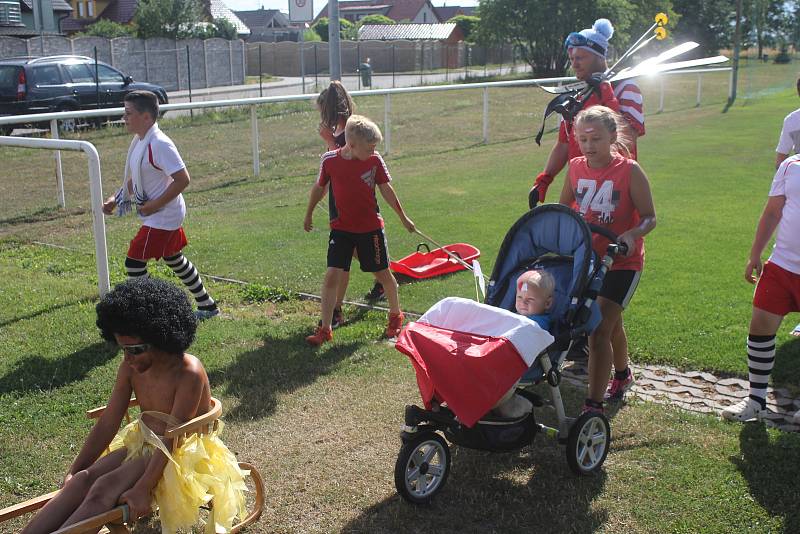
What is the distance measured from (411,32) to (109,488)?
9352 centimetres

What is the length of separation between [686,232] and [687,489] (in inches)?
259

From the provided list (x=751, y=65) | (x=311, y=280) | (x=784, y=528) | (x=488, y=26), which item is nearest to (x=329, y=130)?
(x=311, y=280)

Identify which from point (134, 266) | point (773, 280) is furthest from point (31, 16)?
point (773, 280)

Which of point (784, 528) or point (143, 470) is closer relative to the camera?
point (143, 470)

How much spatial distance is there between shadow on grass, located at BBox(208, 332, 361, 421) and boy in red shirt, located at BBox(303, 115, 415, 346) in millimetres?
196

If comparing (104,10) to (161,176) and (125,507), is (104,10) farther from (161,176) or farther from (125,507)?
(125,507)

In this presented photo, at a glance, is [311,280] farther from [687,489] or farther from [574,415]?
[687,489]

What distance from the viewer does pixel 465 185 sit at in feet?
46.2

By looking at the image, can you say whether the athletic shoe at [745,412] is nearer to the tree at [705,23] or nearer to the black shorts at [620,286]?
the black shorts at [620,286]

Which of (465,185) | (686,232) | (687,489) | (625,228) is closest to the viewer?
(687,489)

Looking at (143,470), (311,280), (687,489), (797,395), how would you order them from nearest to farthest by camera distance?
(143,470), (687,489), (797,395), (311,280)

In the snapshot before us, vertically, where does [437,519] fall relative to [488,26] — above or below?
below

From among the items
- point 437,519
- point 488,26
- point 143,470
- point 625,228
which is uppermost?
point 488,26

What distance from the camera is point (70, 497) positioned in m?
3.45
